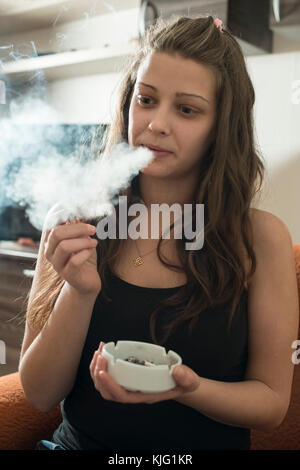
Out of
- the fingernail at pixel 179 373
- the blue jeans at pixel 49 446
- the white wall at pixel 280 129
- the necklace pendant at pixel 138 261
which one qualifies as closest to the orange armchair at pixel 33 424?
the blue jeans at pixel 49 446

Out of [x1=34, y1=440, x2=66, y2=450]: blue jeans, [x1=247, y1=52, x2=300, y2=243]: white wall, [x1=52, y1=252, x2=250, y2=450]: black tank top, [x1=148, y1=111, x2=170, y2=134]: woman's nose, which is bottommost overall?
[x1=34, y1=440, x2=66, y2=450]: blue jeans

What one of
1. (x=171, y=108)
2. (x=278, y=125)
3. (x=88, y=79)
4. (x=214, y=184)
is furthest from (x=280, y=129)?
(x=171, y=108)

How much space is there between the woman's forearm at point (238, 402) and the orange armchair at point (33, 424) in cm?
16

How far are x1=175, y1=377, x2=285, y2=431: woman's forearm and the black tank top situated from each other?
4 centimetres

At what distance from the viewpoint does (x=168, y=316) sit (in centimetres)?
92

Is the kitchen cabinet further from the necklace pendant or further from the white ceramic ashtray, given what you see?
the white ceramic ashtray

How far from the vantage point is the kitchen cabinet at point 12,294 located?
2674 mm

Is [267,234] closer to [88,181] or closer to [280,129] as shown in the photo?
[88,181]

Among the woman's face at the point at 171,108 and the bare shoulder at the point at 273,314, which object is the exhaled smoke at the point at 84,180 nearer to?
the woman's face at the point at 171,108

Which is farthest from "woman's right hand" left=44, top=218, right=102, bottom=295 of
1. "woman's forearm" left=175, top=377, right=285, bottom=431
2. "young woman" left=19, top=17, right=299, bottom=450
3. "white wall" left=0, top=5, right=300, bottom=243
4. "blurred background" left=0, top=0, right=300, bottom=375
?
"white wall" left=0, top=5, right=300, bottom=243

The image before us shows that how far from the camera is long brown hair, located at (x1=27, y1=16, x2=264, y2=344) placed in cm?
92

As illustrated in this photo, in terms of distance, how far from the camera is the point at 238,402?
0.84 metres
